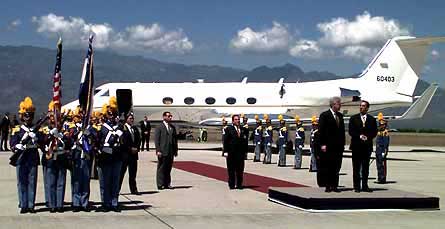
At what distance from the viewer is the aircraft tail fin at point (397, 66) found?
118 feet

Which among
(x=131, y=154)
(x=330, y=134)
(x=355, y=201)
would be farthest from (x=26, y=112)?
(x=355, y=201)

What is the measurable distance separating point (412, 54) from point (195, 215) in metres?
26.5

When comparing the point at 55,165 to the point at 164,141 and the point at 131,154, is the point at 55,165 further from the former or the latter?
the point at 164,141

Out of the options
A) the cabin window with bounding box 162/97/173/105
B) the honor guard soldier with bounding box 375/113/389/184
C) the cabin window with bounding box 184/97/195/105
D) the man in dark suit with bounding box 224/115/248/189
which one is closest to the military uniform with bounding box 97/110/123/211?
the man in dark suit with bounding box 224/115/248/189

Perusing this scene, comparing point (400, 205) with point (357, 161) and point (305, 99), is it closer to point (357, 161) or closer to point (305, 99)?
point (357, 161)

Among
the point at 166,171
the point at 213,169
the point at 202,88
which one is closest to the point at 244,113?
the point at 202,88

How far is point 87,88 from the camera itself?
1206cm

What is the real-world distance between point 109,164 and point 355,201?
14.4ft

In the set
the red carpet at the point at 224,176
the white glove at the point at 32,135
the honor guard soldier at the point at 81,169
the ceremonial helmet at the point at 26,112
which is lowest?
the red carpet at the point at 224,176

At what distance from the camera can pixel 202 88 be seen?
35.1m

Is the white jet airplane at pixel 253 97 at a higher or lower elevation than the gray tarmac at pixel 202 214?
higher

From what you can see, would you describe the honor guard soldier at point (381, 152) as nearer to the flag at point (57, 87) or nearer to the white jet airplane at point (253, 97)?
the flag at point (57, 87)

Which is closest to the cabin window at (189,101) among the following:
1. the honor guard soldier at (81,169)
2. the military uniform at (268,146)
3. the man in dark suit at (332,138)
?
the military uniform at (268,146)

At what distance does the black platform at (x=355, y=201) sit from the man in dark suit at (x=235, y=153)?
9.59 feet
